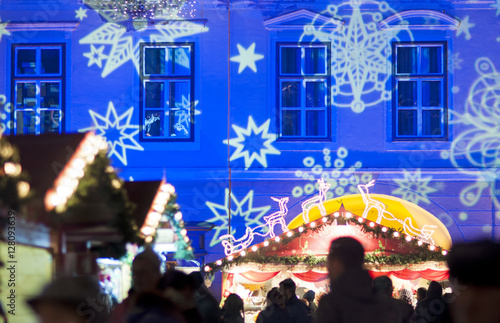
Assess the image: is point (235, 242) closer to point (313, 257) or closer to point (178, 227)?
point (313, 257)

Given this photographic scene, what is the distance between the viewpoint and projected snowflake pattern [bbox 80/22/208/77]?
44.1 ft

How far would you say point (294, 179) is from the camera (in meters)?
13.1

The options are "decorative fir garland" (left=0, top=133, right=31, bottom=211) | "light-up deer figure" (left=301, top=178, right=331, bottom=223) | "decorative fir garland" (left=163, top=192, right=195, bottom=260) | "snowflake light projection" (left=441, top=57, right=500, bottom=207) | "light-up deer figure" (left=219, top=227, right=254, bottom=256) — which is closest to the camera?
"decorative fir garland" (left=0, top=133, right=31, bottom=211)

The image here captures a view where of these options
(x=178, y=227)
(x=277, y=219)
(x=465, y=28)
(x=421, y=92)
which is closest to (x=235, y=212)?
(x=277, y=219)

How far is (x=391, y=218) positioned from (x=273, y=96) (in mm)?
3336

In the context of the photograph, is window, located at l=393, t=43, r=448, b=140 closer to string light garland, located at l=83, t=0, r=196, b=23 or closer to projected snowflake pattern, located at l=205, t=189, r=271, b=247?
projected snowflake pattern, located at l=205, t=189, r=271, b=247

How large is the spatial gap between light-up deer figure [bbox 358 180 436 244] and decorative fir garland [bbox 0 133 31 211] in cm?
921

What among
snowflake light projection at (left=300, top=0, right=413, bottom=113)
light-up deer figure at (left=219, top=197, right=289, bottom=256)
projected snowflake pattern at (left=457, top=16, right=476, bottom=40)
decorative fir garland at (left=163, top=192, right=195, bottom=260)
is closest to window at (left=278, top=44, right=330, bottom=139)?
snowflake light projection at (left=300, top=0, right=413, bottom=113)

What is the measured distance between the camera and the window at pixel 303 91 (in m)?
13.3

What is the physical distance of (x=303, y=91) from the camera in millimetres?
13320

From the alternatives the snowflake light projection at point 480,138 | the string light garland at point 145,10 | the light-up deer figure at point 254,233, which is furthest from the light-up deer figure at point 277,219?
the string light garland at point 145,10

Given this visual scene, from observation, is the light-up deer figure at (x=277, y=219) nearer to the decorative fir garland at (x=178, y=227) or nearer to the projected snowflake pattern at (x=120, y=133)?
the decorative fir garland at (x=178, y=227)

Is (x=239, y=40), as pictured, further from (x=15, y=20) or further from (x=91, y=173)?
(x=91, y=173)

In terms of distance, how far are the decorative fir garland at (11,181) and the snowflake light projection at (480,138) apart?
34.1 feet
